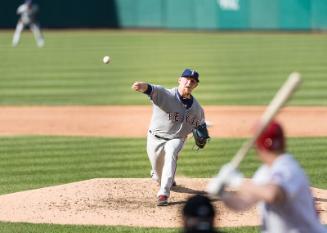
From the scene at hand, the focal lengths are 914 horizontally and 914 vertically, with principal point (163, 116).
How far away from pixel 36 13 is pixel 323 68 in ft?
65.1

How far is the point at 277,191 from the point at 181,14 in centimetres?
3718

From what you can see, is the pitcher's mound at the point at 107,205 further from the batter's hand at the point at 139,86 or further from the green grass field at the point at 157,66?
the green grass field at the point at 157,66

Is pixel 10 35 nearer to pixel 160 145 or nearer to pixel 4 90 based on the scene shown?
pixel 4 90

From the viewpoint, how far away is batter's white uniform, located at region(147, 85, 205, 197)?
992cm

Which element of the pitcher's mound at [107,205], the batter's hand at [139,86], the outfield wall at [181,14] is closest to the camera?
the pitcher's mound at [107,205]

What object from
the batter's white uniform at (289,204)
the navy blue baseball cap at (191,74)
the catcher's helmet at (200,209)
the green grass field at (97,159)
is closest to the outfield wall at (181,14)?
the green grass field at (97,159)

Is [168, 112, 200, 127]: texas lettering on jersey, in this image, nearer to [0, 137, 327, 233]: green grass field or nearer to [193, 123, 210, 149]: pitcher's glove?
[193, 123, 210, 149]: pitcher's glove

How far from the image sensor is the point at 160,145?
32.8 ft

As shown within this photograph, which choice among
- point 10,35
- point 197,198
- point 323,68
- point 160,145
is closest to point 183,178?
point 160,145

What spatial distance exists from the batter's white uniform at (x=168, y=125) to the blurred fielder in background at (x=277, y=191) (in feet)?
15.9

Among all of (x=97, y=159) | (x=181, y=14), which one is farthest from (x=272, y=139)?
(x=181, y=14)

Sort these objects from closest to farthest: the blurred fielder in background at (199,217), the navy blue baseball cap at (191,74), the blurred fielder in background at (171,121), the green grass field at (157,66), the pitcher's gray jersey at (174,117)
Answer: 1. the blurred fielder in background at (199,217)
2. the navy blue baseball cap at (191,74)
3. the blurred fielder in background at (171,121)
4. the pitcher's gray jersey at (174,117)
5. the green grass field at (157,66)

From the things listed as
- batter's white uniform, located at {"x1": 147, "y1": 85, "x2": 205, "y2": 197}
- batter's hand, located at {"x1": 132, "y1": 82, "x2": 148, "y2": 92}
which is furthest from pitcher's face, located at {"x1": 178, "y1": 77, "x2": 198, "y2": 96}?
batter's hand, located at {"x1": 132, "y1": 82, "x2": 148, "y2": 92}

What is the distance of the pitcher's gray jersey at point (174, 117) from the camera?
996cm
